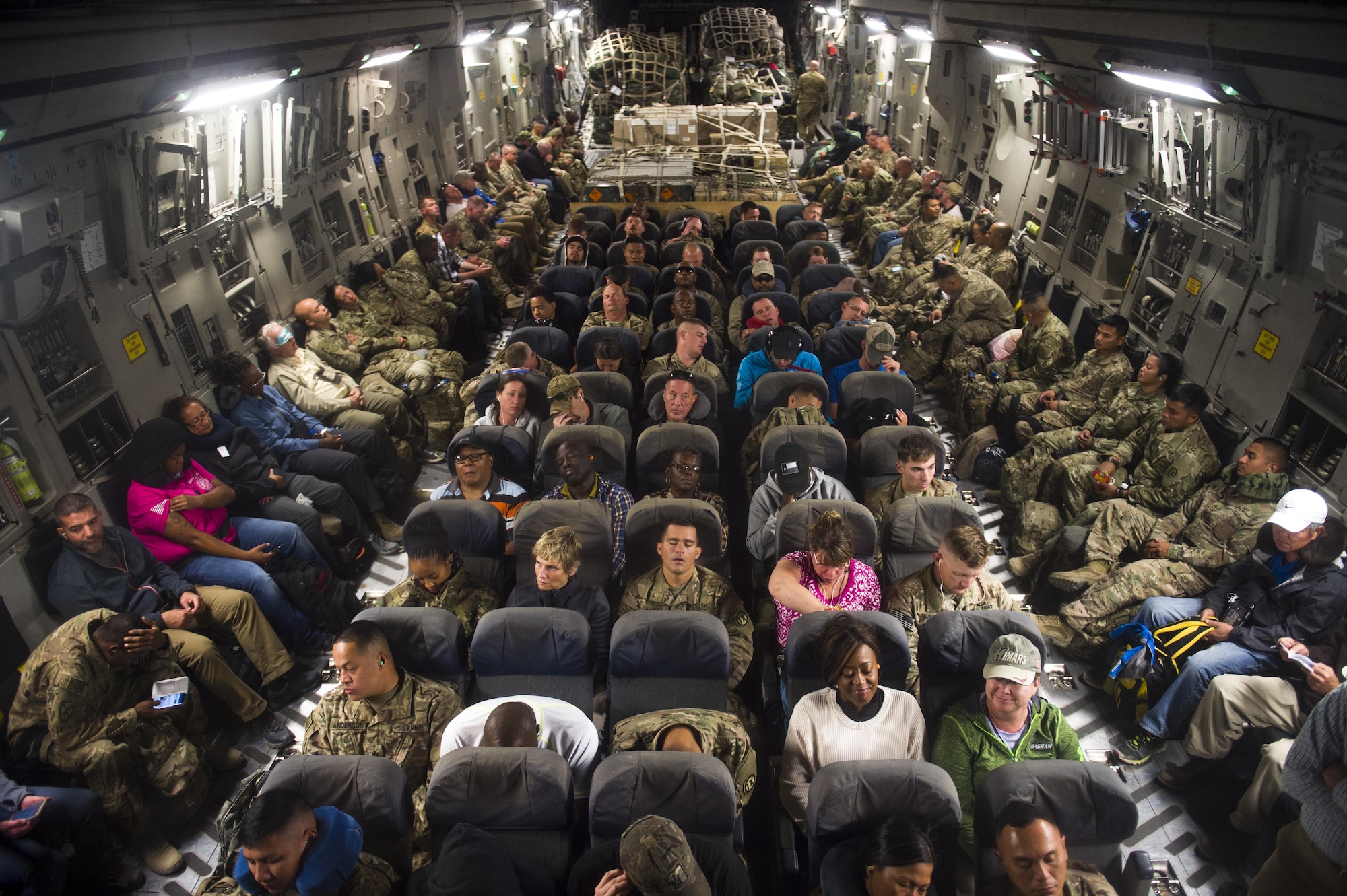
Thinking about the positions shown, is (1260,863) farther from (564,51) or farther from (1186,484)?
(564,51)

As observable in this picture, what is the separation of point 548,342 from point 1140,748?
5.04m

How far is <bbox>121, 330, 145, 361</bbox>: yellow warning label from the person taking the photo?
5176 millimetres

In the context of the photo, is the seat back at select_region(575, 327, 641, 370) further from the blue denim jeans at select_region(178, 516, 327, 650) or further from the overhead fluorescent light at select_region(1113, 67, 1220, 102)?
the overhead fluorescent light at select_region(1113, 67, 1220, 102)

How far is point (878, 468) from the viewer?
5281mm

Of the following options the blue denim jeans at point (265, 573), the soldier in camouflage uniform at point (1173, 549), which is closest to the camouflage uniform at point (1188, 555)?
the soldier in camouflage uniform at point (1173, 549)

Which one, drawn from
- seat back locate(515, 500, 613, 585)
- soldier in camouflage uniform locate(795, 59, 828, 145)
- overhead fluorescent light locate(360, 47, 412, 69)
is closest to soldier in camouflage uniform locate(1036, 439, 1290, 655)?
seat back locate(515, 500, 613, 585)

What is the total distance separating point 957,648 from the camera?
361cm

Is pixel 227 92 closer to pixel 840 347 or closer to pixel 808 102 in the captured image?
pixel 840 347

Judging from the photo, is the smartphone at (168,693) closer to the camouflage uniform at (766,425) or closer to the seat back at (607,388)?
the seat back at (607,388)

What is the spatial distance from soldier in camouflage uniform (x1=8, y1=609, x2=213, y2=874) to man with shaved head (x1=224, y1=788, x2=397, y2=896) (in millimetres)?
1370

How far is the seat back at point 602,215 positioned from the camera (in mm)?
10391

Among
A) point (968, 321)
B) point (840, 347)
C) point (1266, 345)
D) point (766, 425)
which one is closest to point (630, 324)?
point (840, 347)

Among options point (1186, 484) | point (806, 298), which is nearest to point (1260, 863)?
point (1186, 484)

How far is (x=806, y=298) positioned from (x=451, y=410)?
3612 millimetres
